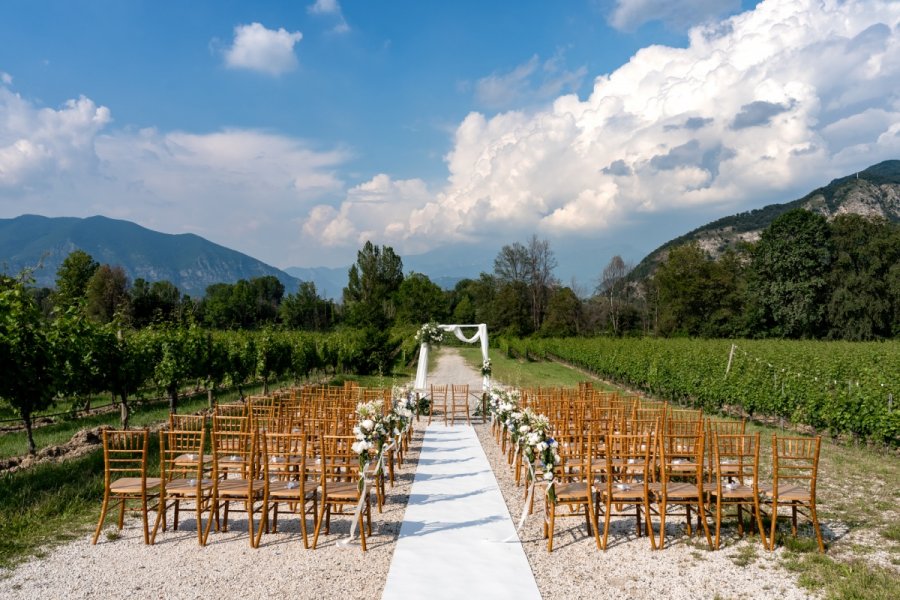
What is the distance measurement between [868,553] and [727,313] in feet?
160

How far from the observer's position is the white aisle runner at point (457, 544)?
489 cm

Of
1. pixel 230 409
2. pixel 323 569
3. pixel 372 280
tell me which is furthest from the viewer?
pixel 372 280

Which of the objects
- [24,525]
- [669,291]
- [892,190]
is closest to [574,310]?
[669,291]

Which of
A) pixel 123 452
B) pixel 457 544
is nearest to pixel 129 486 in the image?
pixel 123 452

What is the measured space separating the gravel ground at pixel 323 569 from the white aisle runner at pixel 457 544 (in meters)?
0.17

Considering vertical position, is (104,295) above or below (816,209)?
below

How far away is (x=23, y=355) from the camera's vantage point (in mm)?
9695

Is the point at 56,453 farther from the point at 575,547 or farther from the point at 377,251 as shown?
the point at 377,251

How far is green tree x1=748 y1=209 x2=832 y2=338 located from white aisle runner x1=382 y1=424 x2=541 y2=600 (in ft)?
145

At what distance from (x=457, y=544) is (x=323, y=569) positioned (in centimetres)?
140

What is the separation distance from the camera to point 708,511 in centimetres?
677

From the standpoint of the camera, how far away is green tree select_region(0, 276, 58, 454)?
30.5 feet

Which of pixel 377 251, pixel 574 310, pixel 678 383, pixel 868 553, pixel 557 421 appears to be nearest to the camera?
pixel 868 553

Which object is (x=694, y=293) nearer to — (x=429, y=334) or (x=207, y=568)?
(x=429, y=334)
